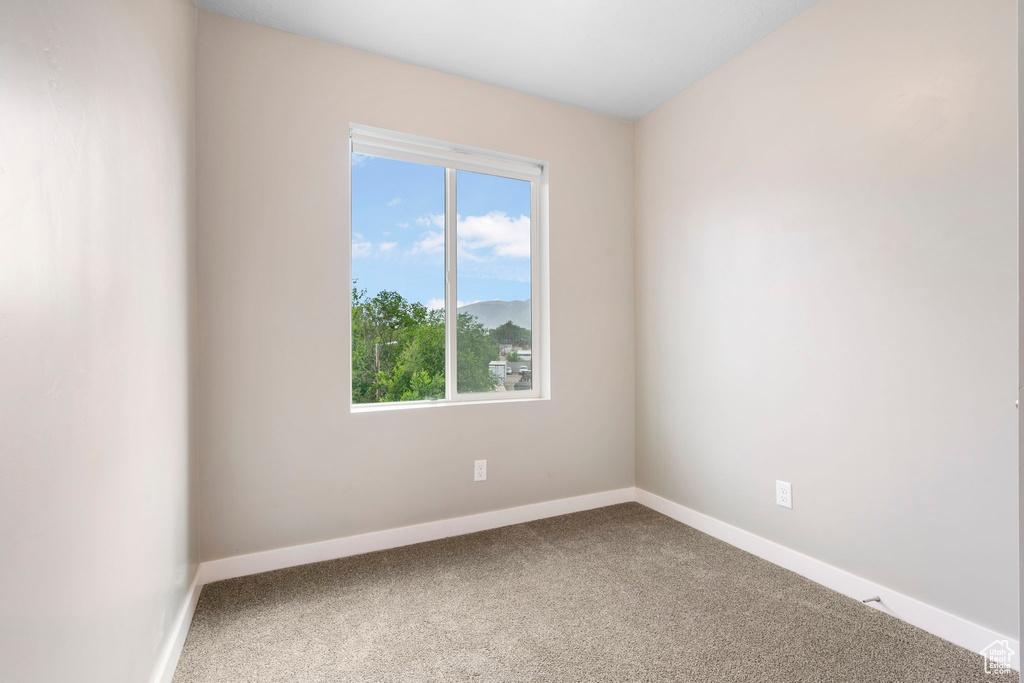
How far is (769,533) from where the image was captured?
2410 millimetres

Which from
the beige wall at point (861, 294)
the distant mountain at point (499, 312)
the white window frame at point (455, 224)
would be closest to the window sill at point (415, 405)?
the white window frame at point (455, 224)

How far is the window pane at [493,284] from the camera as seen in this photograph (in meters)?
2.93

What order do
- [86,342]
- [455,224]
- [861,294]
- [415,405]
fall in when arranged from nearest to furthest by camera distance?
[86,342]
[861,294]
[415,405]
[455,224]

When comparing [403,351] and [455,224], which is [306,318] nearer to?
[403,351]

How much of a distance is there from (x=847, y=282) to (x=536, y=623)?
1.84m

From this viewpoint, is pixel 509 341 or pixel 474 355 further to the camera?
pixel 509 341

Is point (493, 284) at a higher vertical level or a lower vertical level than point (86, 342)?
higher

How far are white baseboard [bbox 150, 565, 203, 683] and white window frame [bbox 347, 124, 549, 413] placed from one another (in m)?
0.98

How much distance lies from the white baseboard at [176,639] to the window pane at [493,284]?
4.93 feet

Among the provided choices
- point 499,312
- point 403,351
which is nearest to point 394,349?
point 403,351

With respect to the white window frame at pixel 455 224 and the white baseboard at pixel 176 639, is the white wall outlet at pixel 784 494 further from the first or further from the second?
the white baseboard at pixel 176 639

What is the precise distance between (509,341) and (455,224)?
758mm

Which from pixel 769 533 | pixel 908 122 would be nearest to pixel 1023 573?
pixel 908 122

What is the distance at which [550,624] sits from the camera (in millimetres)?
1863
